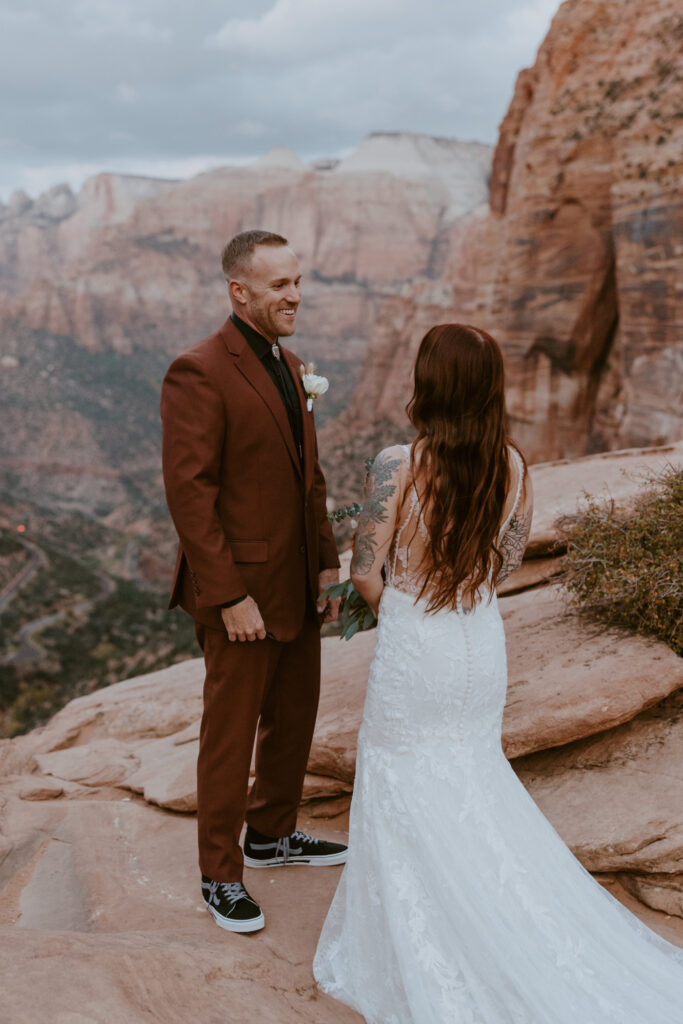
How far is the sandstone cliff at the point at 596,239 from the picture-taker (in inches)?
764

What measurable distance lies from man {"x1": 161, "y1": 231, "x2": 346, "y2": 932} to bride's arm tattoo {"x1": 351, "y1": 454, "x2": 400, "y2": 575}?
19.3 inches

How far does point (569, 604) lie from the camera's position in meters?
4.56

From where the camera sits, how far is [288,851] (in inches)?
146

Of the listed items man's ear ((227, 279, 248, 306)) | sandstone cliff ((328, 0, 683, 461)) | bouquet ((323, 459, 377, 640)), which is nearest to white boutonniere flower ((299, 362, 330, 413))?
man's ear ((227, 279, 248, 306))

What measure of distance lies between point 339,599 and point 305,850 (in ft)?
4.06

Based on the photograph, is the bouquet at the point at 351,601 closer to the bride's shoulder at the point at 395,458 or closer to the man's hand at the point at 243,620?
the man's hand at the point at 243,620

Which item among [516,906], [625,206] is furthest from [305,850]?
[625,206]

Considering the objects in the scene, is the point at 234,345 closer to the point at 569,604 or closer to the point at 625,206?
the point at 569,604

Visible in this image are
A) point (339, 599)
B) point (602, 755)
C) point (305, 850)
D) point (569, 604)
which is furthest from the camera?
point (569, 604)

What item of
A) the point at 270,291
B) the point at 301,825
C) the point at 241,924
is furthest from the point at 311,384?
the point at 301,825

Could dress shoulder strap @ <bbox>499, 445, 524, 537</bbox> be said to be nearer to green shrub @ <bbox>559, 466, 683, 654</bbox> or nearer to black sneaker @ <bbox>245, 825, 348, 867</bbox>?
green shrub @ <bbox>559, 466, 683, 654</bbox>

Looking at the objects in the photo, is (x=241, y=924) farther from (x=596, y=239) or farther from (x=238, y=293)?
(x=596, y=239)

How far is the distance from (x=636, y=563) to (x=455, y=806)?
1.90m

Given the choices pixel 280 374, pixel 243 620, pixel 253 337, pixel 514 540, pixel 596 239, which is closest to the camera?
pixel 514 540
